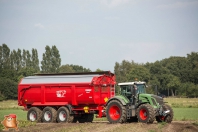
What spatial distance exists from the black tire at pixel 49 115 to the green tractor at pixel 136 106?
5.36m

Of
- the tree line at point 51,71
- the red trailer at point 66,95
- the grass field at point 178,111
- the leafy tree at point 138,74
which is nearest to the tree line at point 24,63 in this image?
the tree line at point 51,71

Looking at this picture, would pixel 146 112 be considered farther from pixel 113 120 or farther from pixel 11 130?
pixel 11 130

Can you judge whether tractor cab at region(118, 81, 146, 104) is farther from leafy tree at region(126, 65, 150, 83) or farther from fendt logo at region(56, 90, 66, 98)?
leafy tree at region(126, 65, 150, 83)

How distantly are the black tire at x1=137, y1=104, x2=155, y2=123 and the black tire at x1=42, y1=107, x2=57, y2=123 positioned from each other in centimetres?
766

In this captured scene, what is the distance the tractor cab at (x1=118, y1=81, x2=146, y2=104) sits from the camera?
24109mm

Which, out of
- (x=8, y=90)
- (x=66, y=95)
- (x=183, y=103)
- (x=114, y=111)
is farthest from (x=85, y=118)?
(x=8, y=90)

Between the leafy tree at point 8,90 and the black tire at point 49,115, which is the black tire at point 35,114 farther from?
the leafy tree at point 8,90

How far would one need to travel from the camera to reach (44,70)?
315 ft

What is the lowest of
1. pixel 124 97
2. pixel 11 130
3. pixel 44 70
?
pixel 11 130

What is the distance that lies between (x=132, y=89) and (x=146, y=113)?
6.76ft

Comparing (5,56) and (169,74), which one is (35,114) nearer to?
(5,56)

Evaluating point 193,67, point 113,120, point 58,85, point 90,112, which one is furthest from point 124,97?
point 193,67

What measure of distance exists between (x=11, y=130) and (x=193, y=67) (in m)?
112

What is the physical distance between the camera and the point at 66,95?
92.5 feet
